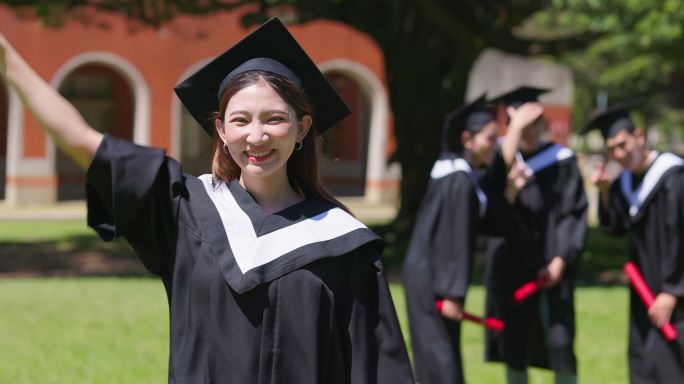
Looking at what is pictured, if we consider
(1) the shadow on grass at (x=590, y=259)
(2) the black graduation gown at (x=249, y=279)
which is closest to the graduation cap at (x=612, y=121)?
(2) the black graduation gown at (x=249, y=279)

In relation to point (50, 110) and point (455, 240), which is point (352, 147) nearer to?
point (455, 240)

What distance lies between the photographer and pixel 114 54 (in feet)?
80.9

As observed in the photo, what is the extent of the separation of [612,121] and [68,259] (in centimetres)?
1080

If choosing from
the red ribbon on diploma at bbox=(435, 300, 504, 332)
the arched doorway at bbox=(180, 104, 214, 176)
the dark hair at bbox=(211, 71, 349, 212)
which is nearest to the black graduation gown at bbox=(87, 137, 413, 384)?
the dark hair at bbox=(211, 71, 349, 212)

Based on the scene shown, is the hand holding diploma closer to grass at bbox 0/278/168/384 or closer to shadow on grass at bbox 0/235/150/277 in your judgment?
grass at bbox 0/278/168/384

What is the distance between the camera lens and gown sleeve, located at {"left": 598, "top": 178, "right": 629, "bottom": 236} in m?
6.36

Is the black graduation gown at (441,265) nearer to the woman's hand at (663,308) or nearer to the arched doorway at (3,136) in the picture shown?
the woman's hand at (663,308)

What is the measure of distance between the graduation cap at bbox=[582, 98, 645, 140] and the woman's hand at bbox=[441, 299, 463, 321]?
1.44 metres

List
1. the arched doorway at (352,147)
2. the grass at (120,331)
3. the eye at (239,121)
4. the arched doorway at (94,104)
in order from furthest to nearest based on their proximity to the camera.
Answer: the arched doorway at (352,147)
the arched doorway at (94,104)
the grass at (120,331)
the eye at (239,121)

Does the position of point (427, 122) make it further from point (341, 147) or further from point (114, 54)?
point (341, 147)

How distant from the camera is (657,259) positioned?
20.0ft

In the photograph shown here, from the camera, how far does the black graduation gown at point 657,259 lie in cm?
597

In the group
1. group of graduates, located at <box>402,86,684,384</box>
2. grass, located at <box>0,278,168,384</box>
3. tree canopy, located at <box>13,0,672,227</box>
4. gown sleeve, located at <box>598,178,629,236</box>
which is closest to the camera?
group of graduates, located at <box>402,86,684,384</box>

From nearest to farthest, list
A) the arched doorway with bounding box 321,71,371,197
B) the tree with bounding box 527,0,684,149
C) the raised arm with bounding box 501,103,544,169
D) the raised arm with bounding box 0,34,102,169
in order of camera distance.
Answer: the raised arm with bounding box 0,34,102,169, the raised arm with bounding box 501,103,544,169, the tree with bounding box 527,0,684,149, the arched doorway with bounding box 321,71,371,197
